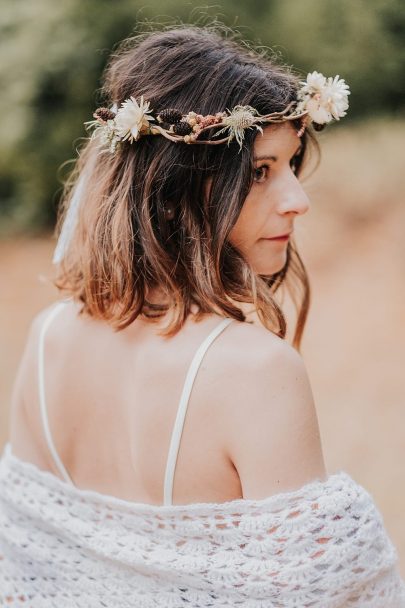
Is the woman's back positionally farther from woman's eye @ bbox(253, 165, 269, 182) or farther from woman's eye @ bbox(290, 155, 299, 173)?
woman's eye @ bbox(290, 155, 299, 173)

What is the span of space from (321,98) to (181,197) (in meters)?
0.45

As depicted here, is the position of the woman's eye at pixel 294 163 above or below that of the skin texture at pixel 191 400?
above

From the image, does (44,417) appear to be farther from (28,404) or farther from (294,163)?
(294,163)

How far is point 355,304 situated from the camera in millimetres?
6094

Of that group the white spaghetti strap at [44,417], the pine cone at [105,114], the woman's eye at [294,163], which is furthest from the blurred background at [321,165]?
the pine cone at [105,114]

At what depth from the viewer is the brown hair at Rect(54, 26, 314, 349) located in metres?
1.64

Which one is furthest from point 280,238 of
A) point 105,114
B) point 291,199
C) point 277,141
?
point 105,114

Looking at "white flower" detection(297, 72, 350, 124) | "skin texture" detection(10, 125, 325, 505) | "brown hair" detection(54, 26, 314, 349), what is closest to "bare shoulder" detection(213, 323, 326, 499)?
"skin texture" detection(10, 125, 325, 505)

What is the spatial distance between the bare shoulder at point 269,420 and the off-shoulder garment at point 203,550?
0.04m

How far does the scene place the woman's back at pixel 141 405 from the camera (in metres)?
1.41

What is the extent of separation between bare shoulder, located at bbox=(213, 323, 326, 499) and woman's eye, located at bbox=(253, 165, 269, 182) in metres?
0.43

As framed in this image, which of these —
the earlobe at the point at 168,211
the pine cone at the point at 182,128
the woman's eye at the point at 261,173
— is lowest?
the earlobe at the point at 168,211

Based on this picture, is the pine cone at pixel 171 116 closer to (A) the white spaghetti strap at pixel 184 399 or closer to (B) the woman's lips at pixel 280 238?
(B) the woman's lips at pixel 280 238

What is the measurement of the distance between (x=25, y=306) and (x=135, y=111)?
582 centimetres
